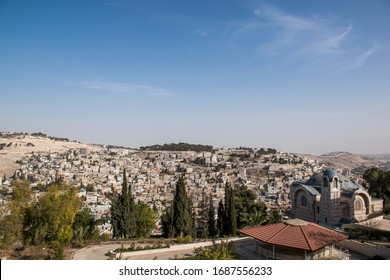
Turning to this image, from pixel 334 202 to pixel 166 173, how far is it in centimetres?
5927

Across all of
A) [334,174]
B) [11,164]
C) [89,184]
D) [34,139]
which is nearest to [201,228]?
[334,174]

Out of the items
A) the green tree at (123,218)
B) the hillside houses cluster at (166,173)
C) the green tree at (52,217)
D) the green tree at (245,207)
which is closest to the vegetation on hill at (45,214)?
the green tree at (52,217)

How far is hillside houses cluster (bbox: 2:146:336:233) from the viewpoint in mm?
51500

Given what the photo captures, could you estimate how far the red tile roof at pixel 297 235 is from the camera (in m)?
9.74

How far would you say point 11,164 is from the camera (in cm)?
6209

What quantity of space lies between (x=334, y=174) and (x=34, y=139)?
93496 millimetres

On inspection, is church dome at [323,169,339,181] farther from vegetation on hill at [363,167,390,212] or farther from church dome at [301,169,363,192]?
vegetation on hill at [363,167,390,212]

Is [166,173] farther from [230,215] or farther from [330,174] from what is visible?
[330,174]

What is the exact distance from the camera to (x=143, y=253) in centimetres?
1154

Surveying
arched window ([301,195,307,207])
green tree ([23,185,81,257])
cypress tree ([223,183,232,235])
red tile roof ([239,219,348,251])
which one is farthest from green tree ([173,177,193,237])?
arched window ([301,195,307,207])

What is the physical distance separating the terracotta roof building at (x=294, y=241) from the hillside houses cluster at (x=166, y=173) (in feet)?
102

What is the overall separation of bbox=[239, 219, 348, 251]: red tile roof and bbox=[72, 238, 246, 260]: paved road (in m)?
2.45

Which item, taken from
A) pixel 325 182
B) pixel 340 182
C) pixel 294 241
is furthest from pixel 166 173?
pixel 294 241

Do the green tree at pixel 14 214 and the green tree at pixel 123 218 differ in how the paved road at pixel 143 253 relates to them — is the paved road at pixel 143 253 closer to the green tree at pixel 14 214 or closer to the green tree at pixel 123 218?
the green tree at pixel 14 214
